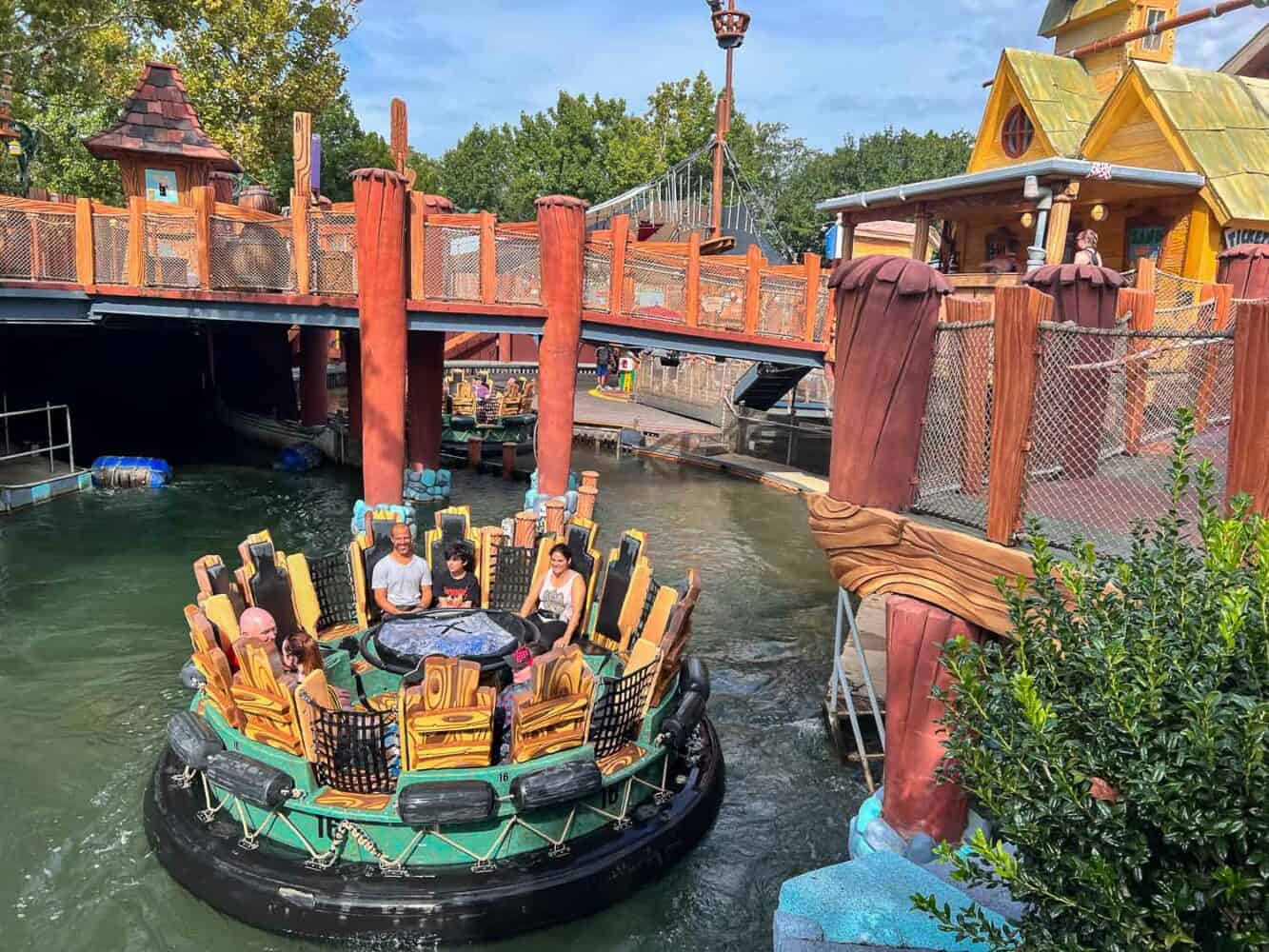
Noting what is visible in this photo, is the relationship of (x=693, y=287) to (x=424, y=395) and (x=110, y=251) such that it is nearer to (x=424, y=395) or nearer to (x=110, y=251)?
(x=424, y=395)

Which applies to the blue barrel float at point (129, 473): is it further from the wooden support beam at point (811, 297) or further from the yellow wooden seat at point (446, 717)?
the yellow wooden seat at point (446, 717)

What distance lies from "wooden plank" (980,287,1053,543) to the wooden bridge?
10.9 metres

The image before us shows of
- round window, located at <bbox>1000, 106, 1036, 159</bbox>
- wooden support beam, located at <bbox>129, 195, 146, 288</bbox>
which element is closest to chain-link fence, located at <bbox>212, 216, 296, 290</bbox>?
wooden support beam, located at <bbox>129, 195, 146, 288</bbox>

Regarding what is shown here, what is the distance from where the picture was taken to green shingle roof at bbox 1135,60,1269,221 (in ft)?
56.6

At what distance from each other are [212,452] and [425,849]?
856 inches

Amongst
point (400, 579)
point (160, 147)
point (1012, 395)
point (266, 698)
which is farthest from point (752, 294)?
point (160, 147)

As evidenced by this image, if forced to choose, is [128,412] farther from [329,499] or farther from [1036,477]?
[1036,477]

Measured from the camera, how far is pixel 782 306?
1695 centimetres

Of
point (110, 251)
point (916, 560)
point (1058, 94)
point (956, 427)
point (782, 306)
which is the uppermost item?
point (1058, 94)

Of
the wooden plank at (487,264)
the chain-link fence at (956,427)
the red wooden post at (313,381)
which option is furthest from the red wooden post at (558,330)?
the red wooden post at (313,381)

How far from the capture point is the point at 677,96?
61.8m

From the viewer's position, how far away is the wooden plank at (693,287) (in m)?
16.3

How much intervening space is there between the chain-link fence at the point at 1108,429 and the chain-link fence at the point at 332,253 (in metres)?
11.8

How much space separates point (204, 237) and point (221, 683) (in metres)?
10.6
